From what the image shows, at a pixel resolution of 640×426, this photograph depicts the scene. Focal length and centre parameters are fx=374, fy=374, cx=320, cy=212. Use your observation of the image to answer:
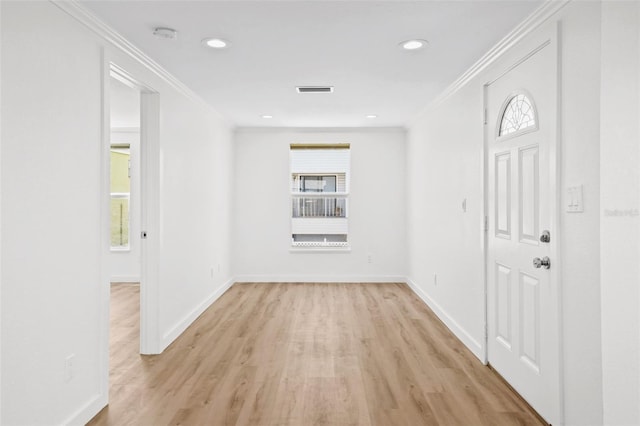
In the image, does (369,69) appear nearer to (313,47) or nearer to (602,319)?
(313,47)

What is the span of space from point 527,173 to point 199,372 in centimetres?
275

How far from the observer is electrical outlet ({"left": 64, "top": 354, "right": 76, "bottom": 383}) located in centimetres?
207

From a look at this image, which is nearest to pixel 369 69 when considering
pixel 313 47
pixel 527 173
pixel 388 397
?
pixel 313 47

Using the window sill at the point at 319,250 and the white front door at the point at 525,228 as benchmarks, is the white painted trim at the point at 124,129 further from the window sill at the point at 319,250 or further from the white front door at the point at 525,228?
Answer: the white front door at the point at 525,228

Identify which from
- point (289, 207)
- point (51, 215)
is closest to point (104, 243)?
point (51, 215)

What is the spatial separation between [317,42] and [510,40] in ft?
4.36

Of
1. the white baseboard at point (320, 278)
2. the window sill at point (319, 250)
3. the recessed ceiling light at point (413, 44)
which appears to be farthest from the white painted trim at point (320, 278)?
the recessed ceiling light at point (413, 44)

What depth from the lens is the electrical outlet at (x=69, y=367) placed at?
207cm

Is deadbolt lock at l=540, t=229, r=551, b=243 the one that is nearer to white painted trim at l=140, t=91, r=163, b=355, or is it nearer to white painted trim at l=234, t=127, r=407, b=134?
white painted trim at l=140, t=91, r=163, b=355

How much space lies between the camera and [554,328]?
2125 mm

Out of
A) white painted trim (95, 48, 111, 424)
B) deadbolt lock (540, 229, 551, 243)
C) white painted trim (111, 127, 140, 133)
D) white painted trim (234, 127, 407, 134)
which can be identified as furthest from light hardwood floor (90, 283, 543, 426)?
white painted trim (111, 127, 140, 133)

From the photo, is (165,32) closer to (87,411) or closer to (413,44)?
(413,44)

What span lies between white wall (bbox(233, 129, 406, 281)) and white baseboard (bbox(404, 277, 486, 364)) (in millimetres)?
1028

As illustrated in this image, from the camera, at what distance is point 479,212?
313 centimetres
